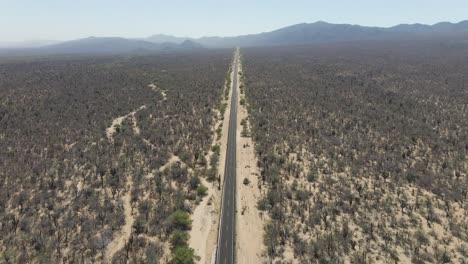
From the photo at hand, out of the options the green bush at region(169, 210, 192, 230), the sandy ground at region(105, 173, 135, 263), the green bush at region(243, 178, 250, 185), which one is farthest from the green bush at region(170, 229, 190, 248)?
the green bush at region(243, 178, 250, 185)

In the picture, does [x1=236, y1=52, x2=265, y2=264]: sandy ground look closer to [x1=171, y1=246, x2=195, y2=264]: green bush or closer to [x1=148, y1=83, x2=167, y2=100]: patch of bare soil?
[x1=171, y1=246, x2=195, y2=264]: green bush

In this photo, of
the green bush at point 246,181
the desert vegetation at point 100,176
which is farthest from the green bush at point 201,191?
the green bush at point 246,181

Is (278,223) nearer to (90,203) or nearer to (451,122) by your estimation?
(90,203)

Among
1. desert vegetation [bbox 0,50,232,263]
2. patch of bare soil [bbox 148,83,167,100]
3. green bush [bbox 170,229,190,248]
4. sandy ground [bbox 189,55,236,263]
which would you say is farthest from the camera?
patch of bare soil [bbox 148,83,167,100]

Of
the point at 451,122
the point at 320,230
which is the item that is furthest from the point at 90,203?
the point at 451,122

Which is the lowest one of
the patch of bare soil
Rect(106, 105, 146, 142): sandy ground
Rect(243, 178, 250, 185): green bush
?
Rect(243, 178, 250, 185): green bush

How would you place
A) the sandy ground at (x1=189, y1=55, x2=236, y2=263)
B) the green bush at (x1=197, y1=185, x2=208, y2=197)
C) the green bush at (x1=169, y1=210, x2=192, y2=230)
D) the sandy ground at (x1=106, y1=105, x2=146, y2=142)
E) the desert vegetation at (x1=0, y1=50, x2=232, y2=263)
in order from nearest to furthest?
the desert vegetation at (x1=0, y1=50, x2=232, y2=263) < the sandy ground at (x1=189, y1=55, x2=236, y2=263) < the green bush at (x1=169, y1=210, x2=192, y2=230) < the green bush at (x1=197, y1=185, x2=208, y2=197) < the sandy ground at (x1=106, y1=105, x2=146, y2=142)
